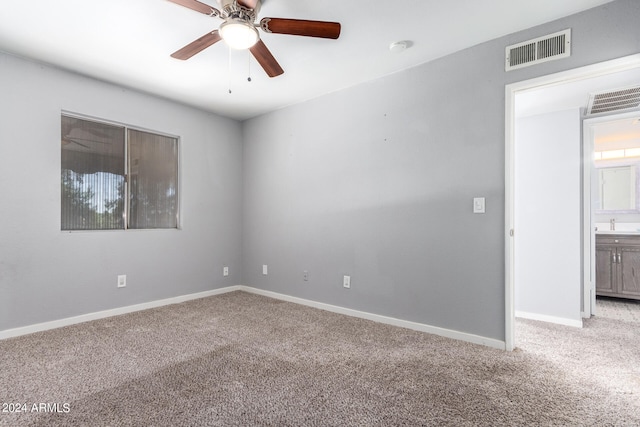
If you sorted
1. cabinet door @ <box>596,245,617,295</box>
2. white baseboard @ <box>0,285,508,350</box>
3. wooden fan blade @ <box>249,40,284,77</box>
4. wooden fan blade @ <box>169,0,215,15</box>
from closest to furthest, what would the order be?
wooden fan blade @ <box>169,0,215,15</box>, wooden fan blade @ <box>249,40,284,77</box>, white baseboard @ <box>0,285,508,350</box>, cabinet door @ <box>596,245,617,295</box>

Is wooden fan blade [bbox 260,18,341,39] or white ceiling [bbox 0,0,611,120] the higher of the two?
white ceiling [bbox 0,0,611,120]

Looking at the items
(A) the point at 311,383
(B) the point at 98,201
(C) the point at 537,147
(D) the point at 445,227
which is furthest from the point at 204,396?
(C) the point at 537,147

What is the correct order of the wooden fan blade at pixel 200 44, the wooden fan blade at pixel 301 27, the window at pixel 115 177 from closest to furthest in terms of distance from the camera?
1. the wooden fan blade at pixel 301 27
2. the wooden fan blade at pixel 200 44
3. the window at pixel 115 177

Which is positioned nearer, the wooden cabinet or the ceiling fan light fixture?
the ceiling fan light fixture

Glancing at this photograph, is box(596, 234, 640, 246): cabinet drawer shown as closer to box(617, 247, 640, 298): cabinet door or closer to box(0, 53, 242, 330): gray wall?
box(617, 247, 640, 298): cabinet door

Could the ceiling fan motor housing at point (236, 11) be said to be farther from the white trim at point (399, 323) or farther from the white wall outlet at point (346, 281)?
the white trim at point (399, 323)

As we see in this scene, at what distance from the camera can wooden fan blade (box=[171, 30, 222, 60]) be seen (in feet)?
6.71

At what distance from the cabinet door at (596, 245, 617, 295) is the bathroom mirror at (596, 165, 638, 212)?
1.09 m

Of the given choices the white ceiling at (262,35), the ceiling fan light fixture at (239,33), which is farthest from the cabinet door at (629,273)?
the ceiling fan light fixture at (239,33)

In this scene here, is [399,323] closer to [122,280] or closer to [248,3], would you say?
[248,3]

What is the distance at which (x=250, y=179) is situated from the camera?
4.51m

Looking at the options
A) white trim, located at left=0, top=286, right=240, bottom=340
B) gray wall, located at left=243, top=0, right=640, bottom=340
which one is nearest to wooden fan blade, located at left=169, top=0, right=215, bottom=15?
gray wall, located at left=243, top=0, right=640, bottom=340

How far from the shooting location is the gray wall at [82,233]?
8.96ft

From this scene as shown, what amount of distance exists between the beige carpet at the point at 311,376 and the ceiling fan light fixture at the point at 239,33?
2128mm
